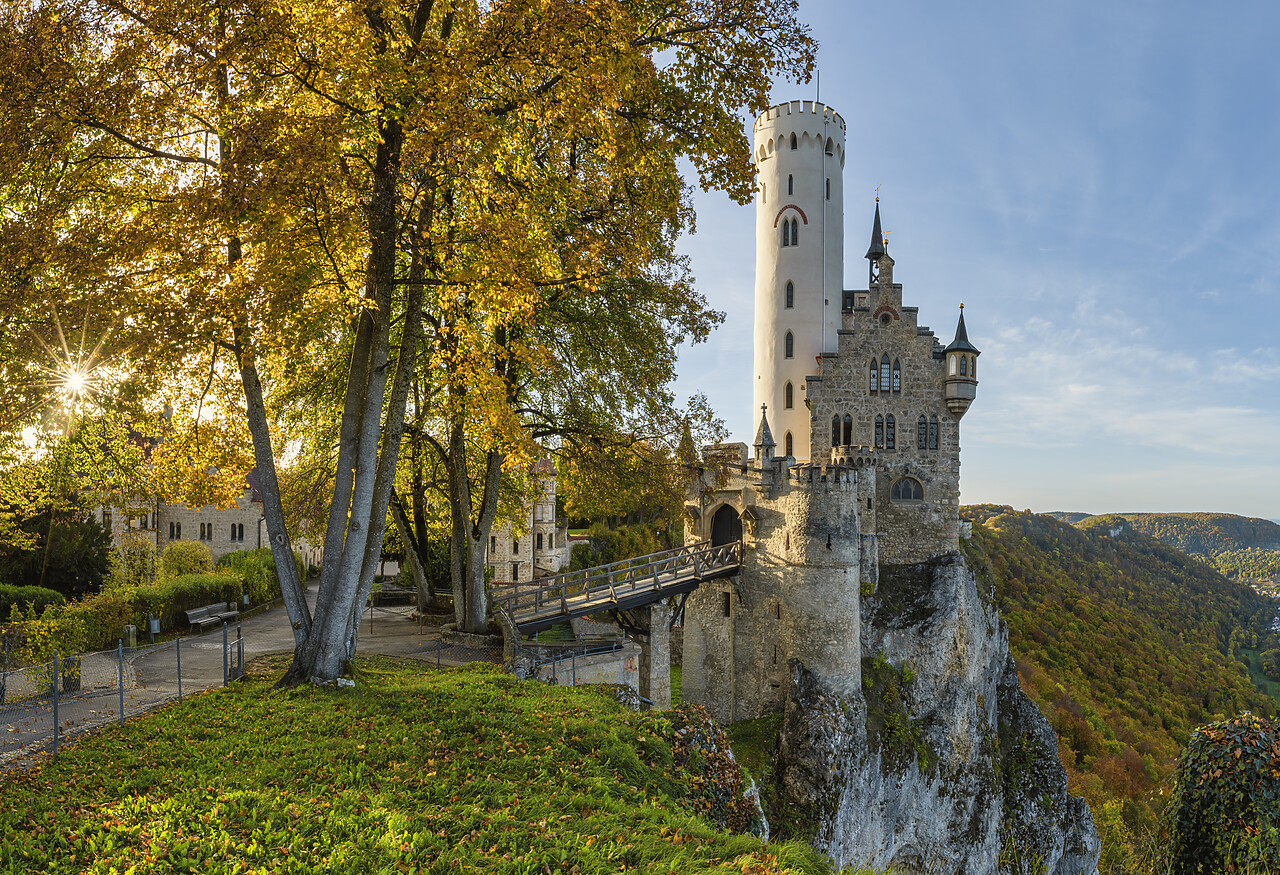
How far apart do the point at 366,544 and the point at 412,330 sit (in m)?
3.84

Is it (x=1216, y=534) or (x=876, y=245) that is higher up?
(x=876, y=245)

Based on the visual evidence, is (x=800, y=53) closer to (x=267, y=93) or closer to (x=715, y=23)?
(x=715, y=23)

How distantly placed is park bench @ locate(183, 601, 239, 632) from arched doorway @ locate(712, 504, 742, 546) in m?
17.4

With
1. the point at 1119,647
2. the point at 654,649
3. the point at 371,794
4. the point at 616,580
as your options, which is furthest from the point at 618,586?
the point at 1119,647

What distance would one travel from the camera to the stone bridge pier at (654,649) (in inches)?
→ 810

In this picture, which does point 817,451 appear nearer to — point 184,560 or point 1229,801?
point 1229,801

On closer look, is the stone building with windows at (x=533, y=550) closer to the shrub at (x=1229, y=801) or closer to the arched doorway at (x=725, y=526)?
the arched doorway at (x=725, y=526)

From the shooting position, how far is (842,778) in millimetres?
22172

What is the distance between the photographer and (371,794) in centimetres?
689

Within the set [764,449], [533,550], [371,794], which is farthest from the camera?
[533,550]

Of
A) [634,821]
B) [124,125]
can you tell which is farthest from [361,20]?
[634,821]

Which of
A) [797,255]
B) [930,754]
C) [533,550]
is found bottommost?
[930,754]

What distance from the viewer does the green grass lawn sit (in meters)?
5.69

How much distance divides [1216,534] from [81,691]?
218 m
